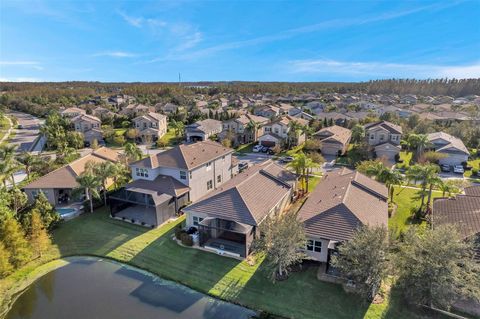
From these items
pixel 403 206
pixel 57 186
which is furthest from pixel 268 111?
pixel 57 186

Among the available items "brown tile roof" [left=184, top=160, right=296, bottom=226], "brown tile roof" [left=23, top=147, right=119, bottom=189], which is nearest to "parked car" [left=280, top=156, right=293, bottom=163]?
"brown tile roof" [left=184, top=160, right=296, bottom=226]

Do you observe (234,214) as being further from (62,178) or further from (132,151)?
(132,151)

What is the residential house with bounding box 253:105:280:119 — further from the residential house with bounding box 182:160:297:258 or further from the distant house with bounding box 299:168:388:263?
the distant house with bounding box 299:168:388:263

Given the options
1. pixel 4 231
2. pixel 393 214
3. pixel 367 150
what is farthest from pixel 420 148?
pixel 4 231

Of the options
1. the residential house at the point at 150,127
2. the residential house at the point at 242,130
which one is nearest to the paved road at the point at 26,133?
the residential house at the point at 150,127

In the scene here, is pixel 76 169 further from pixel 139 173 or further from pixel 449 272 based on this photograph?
pixel 449 272
